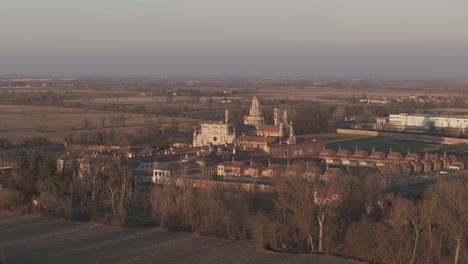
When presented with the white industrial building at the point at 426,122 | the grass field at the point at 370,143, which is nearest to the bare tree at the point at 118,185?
the grass field at the point at 370,143

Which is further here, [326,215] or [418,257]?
[326,215]

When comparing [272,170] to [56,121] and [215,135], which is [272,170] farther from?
[56,121]

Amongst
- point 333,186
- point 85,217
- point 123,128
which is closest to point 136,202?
point 85,217

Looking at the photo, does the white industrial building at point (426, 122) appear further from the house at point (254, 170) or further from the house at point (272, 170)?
the house at point (254, 170)

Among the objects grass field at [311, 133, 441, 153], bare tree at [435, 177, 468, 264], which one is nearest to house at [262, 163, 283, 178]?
bare tree at [435, 177, 468, 264]

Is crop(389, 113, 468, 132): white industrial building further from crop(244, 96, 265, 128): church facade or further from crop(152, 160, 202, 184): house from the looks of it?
crop(152, 160, 202, 184): house

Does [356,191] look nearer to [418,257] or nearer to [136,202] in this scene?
[418,257]

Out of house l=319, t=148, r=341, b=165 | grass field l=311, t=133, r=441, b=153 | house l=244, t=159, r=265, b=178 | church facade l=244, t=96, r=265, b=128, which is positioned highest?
church facade l=244, t=96, r=265, b=128
